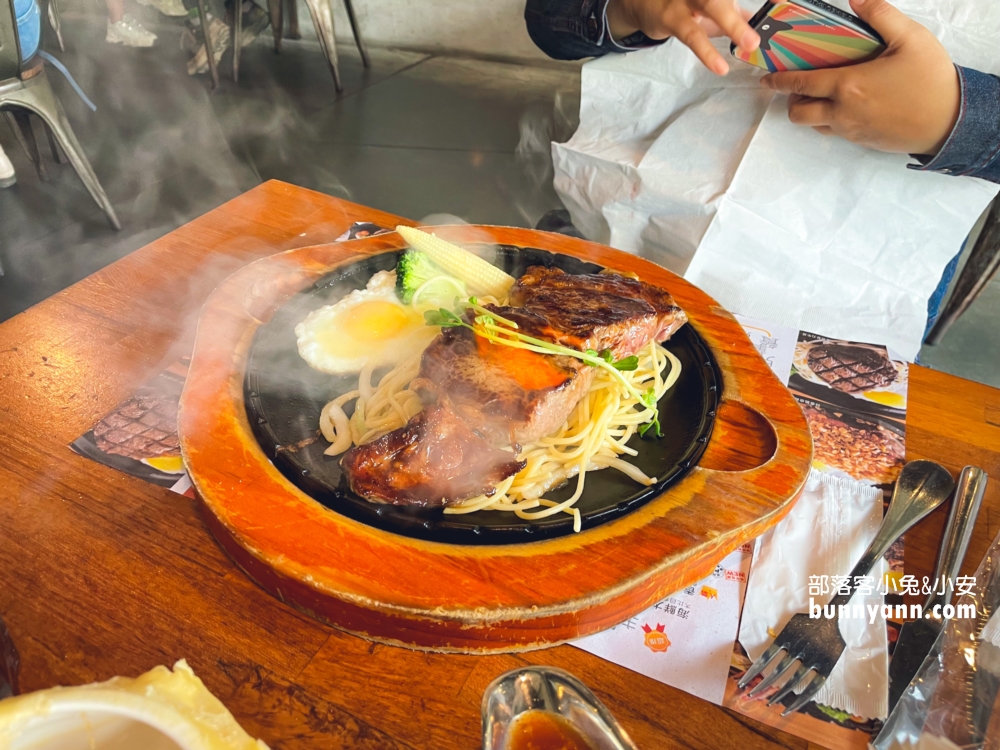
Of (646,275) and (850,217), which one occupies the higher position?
(850,217)

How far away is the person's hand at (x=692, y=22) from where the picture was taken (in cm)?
260

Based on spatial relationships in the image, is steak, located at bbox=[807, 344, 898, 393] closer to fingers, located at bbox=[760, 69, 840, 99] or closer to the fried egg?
fingers, located at bbox=[760, 69, 840, 99]

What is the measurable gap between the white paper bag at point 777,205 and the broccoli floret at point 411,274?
4.60ft

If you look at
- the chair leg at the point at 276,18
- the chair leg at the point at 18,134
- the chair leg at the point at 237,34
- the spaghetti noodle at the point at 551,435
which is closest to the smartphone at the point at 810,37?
the spaghetti noodle at the point at 551,435

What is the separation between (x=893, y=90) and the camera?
102 inches

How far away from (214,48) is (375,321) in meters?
8.88

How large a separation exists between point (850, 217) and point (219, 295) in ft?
9.71

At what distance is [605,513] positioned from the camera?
172cm

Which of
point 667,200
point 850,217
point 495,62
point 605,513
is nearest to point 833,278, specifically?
point 850,217

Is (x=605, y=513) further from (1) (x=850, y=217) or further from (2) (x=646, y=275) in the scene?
(1) (x=850, y=217)

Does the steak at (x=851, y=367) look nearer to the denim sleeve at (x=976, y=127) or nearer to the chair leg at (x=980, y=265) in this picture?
the denim sleeve at (x=976, y=127)

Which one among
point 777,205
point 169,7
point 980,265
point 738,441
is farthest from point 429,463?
point 169,7

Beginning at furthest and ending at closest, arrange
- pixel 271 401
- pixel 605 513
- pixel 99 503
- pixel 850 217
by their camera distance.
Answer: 1. pixel 850 217
2. pixel 271 401
3. pixel 99 503
4. pixel 605 513

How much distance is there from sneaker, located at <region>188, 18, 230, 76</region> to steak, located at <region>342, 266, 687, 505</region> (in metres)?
9.06
